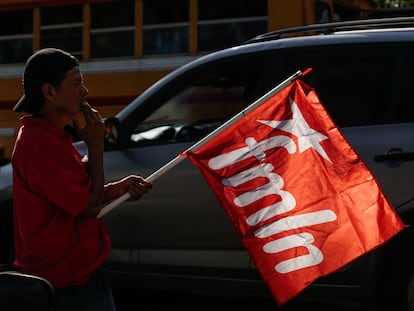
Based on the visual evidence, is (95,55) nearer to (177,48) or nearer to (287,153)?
(177,48)

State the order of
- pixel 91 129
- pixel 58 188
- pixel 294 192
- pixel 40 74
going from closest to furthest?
pixel 58 188, pixel 40 74, pixel 91 129, pixel 294 192

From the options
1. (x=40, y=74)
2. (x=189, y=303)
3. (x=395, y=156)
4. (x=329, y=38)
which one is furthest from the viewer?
(x=189, y=303)

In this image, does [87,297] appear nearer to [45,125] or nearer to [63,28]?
[45,125]

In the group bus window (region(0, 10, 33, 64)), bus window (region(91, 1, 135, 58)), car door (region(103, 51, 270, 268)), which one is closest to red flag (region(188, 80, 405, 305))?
car door (region(103, 51, 270, 268))

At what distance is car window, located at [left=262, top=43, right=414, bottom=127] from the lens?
15.2ft

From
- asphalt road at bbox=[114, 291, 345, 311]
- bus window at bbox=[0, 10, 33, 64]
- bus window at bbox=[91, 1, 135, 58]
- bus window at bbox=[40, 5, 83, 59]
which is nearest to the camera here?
asphalt road at bbox=[114, 291, 345, 311]

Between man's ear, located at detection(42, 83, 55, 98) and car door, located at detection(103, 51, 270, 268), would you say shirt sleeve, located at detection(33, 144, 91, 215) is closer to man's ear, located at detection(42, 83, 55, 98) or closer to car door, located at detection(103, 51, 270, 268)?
man's ear, located at detection(42, 83, 55, 98)

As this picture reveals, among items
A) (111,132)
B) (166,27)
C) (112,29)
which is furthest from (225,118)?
(112,29)

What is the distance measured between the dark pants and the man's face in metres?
0.56

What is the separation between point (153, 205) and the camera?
5062 mm

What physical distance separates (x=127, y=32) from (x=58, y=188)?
6.71m

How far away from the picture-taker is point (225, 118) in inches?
201

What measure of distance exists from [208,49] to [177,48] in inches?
14.8

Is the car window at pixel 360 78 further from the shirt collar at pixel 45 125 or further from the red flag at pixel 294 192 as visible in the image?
the shirt collar at pixel 45 125
